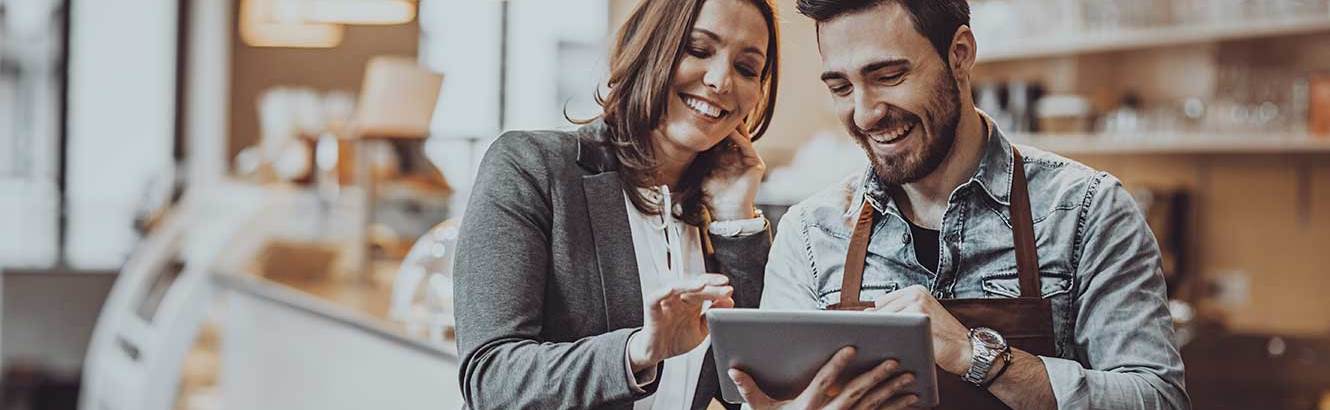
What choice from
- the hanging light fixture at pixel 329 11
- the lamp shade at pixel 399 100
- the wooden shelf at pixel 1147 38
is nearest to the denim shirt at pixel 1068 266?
the lamp shade at pixel 399 100

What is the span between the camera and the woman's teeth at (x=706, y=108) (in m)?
1.73

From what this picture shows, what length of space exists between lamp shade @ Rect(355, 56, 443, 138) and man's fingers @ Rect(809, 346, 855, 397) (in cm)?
Result: 231

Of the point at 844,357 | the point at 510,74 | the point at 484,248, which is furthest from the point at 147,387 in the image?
the point at 510,74

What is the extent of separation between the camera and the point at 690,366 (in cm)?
181

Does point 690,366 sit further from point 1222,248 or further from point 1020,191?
point 1222,248

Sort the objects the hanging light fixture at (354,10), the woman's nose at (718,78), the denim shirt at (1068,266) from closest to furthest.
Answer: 1. the denim shirt at (1068,266)
2. the woman's nose at (718,78)
3. the hanging light fixture at (354,10)

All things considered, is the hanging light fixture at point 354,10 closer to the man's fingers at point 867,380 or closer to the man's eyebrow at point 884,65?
the man's eyebrow at point 884,65

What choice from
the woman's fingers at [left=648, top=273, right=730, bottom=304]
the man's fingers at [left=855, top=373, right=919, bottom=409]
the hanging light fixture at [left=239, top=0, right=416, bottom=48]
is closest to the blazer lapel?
the woman's fingers at [left=648, top=273, right=730, bottom=304]

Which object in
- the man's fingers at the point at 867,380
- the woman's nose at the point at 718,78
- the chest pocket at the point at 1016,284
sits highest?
the woman's nose at the point at 718,78

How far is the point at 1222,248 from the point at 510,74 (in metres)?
4.91

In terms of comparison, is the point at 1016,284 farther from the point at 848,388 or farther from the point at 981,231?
the point at 848,388

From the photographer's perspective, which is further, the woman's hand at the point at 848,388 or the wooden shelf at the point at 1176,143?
the wooden shelf at the point at 1176,143

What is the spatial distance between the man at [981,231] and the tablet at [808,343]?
3 centimetres

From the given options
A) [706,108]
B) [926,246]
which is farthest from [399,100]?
[926,246]
